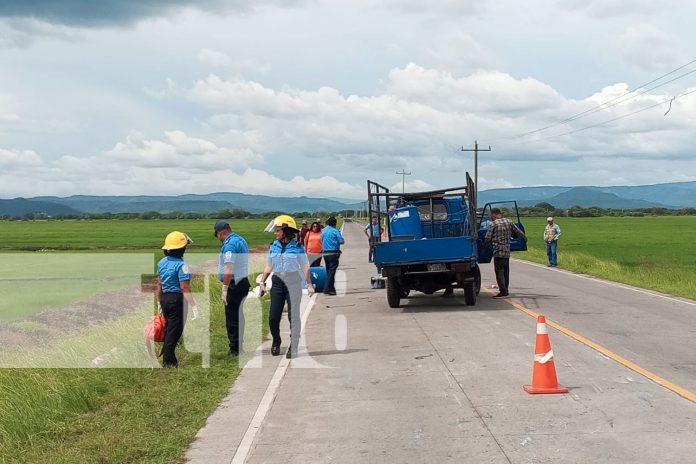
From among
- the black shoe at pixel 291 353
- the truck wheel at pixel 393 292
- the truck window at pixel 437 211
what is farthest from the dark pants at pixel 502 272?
the black shoe at pixel 291 353

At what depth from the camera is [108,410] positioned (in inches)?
316

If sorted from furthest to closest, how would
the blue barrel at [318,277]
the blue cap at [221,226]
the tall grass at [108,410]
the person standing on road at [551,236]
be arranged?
the person standing on road at [551,236] < the blue barrel at [318,277] < the blue cap at [221,226] < the tall grass at [108,410]

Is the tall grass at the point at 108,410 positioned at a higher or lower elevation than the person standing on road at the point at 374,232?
lower

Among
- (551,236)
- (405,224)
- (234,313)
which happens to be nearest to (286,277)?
(234,313)

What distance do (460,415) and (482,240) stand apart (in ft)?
34.4

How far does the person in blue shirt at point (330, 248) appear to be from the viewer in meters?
19.2

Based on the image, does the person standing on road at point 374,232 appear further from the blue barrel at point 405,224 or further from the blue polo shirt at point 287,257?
the blue polo shirt at point 287,257

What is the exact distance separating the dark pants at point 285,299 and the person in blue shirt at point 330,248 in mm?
8089

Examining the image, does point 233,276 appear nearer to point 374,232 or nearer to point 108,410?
point 108,410

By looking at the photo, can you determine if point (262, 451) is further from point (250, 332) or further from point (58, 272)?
point (58, 272)

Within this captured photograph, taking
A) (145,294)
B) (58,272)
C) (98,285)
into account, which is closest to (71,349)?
(145,294)

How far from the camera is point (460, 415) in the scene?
736 cm

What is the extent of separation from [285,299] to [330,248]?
8.12 meters

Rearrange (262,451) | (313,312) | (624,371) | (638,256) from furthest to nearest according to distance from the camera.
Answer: (638,256)
(313,312)
(624,371)
(262,451)
